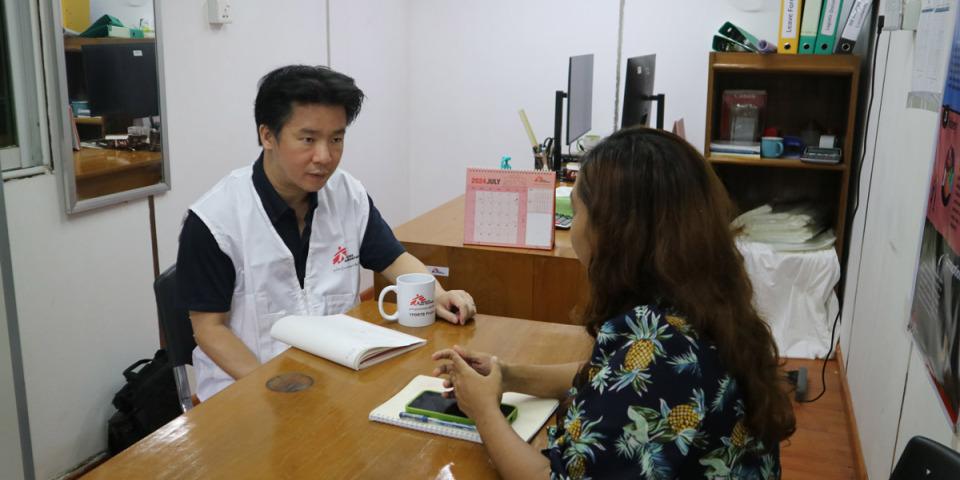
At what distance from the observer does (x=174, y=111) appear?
280cm

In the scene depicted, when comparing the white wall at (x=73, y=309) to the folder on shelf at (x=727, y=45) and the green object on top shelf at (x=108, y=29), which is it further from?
the folder on shelf at (x=727, y=45)

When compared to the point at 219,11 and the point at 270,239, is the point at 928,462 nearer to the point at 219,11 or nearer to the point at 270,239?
the point at 270,239

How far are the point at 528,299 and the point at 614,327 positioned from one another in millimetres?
1450

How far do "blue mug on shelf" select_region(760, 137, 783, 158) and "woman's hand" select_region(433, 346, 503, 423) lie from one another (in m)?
2.74

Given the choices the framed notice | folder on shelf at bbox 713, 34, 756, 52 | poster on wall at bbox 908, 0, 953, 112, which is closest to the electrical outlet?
the framed notice

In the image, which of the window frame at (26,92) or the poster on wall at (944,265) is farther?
the window frame at (26,92)

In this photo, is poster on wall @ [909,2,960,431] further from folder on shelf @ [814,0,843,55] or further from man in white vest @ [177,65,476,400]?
folder on shelf @ [814,0,843,55]

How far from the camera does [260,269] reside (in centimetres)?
182

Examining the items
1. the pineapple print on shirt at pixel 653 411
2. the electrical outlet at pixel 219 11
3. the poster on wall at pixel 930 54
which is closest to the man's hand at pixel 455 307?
the pineapple print on shirt at pixel 653 411

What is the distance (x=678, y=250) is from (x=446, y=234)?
1.67m

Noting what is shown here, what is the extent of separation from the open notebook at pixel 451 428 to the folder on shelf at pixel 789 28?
2758 mm

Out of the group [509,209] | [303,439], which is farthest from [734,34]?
[303,439]

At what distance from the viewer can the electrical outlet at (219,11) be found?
2929 millimetres

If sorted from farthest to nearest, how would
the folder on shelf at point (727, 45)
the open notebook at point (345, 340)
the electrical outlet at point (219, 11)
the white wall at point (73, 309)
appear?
Answer: the folder on shelf at point (727, 45)
the electrical outlet at point (219, 11)
the white wall at point (73, 309)
the open notebook at point (345, 340)
